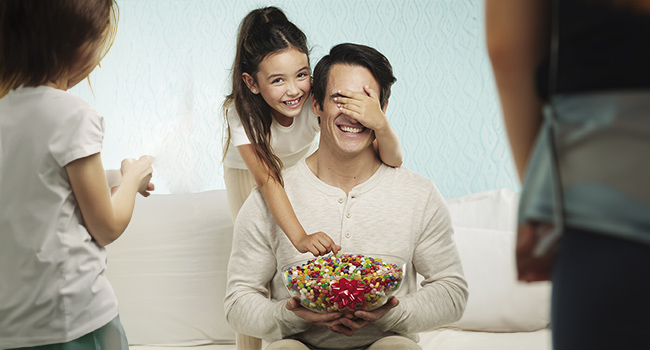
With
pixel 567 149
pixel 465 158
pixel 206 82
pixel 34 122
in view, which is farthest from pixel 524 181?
pixel 206 82

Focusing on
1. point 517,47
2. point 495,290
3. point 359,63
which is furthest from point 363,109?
point 495,290

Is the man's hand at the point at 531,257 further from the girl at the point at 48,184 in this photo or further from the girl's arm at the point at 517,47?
the girl at the point at 48,184

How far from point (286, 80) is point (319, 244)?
48 cm

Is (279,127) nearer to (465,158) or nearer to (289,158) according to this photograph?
(289,158)

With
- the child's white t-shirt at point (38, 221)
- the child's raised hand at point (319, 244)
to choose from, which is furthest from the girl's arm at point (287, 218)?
the child's white t-shirt at point (38, 221)

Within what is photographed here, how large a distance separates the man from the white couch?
1.87ft

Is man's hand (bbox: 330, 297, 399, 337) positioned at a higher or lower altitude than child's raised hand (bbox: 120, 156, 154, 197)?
lower

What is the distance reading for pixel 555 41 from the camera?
454mm

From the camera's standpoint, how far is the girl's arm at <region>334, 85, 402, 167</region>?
1226 millimetres

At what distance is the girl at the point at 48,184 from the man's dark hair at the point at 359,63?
0.56 metres

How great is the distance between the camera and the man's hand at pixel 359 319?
1046 millimetres

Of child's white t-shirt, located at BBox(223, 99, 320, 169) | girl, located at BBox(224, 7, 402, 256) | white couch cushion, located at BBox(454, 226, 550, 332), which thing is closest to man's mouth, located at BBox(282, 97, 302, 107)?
girl, located at BBox(224, 7, 402, 256)

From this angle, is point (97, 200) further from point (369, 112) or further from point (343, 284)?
point (369, 112)

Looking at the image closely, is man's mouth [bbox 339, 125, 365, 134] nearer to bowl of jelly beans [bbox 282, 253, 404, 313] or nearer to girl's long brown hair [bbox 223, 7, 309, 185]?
girl's long brown hair [bbox 223, 7, 309, 185]
